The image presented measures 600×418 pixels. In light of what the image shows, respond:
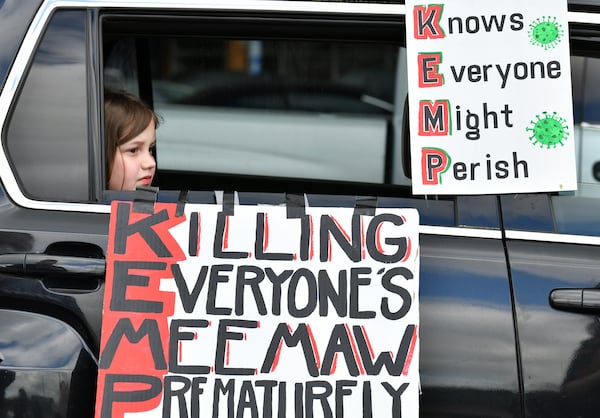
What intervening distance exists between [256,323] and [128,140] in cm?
95

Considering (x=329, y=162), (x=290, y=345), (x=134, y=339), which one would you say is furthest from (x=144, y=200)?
(x=329, y=162)

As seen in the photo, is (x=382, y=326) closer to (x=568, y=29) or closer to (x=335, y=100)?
(x=568, y=29)

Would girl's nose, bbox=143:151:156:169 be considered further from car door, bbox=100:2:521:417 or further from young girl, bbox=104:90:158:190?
car door, bbox=100:2:521:417

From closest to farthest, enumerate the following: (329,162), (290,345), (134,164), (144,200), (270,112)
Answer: (290,345) < (144,200) < (134,164) < (329,162) < (270,112)

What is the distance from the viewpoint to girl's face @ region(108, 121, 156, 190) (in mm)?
2811

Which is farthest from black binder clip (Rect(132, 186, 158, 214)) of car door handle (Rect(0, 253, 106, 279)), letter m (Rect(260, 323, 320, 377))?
letter m (Rect(260, 323, 320, 377))

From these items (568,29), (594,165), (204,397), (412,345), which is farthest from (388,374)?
(594,165)

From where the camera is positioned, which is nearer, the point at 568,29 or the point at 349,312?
the point at 349,312

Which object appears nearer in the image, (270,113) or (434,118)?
(434,118)

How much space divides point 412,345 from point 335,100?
493 cm

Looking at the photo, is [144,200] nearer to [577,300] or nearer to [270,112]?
[577,300]

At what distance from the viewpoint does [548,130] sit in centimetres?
235

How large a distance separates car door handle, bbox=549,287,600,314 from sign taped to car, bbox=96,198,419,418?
0.33 meters

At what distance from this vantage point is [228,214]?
229cm
